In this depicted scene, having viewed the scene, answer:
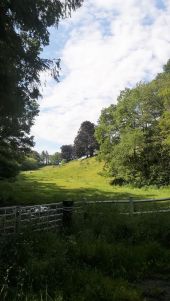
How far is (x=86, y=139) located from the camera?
391ft

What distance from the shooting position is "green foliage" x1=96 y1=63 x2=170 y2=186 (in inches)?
2117

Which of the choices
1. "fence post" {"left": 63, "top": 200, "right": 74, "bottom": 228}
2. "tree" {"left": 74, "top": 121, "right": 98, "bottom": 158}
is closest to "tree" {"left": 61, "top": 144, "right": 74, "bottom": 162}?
"tree" {"left": 74, "top": 121, "right": 98, "bottom": 158}

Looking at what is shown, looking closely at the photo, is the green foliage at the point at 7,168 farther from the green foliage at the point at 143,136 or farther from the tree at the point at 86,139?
the tree at the point at 86,139

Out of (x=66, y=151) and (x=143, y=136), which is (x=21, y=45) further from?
(x=66, y=151)

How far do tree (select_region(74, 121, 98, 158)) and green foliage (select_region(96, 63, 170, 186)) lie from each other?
5478cm

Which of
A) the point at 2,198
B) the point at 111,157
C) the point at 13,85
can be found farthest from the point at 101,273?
the point at 111,157

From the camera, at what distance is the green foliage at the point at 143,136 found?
53781 mm

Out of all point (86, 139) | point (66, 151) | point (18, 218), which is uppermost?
point (66, 151)

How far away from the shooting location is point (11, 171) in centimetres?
3294

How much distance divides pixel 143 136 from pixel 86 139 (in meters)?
63.8

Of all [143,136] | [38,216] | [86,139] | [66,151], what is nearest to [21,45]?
[38,216]

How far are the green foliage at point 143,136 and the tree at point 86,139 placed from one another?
54.8 meters

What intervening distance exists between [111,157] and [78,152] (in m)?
59.1

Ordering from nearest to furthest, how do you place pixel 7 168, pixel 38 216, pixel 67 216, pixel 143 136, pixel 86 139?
pixel 38 216 → pixel 67 216 → pixel 7 168 → pixel 143 136 → pixel 86 139
